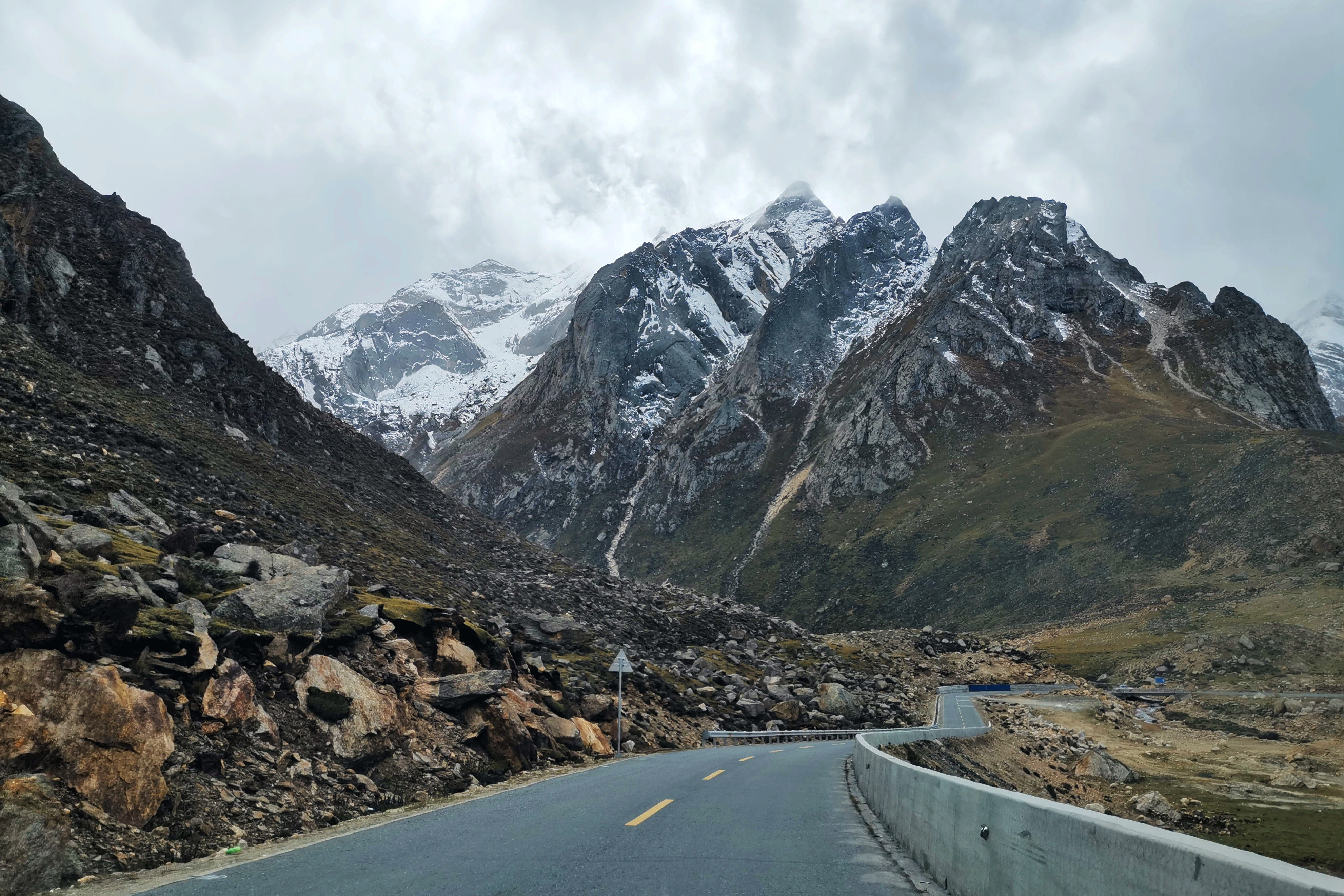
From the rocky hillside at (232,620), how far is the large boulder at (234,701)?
0.17 feet

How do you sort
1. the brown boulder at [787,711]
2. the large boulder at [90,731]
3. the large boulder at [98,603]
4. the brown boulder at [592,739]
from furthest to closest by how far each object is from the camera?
1. the brown boulder at [787,711]
2. the brown boulder at [592,739]
3. the large boulder at [98,603]
4. the large boulder at [90,731]

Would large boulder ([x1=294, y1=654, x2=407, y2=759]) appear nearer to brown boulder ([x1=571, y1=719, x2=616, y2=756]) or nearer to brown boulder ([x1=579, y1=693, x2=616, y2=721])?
brown boulder ([x1=571, y1=719, x2=616, y2=756])

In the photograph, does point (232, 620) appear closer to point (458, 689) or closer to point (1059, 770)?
point (458, 689)

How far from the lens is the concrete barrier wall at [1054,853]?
3324 mm

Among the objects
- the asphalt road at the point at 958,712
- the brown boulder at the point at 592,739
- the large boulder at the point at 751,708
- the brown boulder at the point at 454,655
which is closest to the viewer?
the brown boulder at the point at 454,655

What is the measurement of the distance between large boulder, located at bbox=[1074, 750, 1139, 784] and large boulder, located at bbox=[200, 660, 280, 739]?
96.8 feet

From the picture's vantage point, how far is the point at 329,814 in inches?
467

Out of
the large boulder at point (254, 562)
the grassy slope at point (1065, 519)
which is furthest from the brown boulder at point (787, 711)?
the grassy slope at point (1065, 519)

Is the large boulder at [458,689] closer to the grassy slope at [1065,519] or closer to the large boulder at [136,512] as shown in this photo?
the large boulder at [136,512]

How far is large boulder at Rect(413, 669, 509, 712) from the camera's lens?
17.9m

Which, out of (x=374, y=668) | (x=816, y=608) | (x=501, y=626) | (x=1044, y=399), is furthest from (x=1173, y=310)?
(x=374, y=668)

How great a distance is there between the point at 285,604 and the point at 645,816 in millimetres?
9707

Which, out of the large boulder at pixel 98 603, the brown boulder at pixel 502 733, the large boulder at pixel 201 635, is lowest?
the brown boulder at pixel 502 733

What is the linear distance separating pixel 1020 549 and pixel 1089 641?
78.1ft
